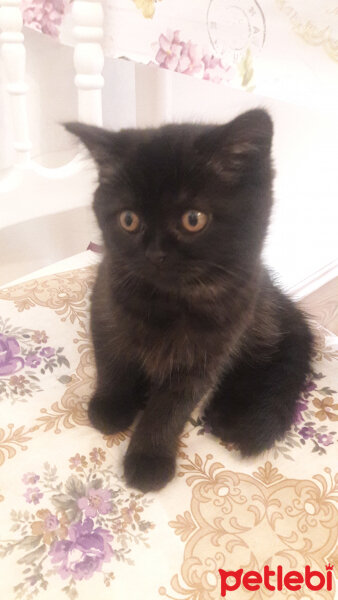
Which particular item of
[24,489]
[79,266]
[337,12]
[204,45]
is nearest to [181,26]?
[204,45]

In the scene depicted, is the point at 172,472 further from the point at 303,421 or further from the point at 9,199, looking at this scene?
the point at 9,199

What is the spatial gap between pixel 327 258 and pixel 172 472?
1.08 meters

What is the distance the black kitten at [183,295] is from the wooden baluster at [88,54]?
0.65 m

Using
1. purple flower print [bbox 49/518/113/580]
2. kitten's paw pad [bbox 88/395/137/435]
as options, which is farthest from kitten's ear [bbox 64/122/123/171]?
purple flower print [bbox 49/518/113/580]

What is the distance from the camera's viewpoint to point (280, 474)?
751mm

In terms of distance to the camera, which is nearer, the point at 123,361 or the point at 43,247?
the point at 123,361

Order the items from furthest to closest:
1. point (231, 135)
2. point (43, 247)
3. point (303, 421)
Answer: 1. point (43, 247)
2. point (303, 421)
3. point (231, 135)

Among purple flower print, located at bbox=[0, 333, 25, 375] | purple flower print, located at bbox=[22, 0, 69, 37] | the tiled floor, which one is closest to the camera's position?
purple flower print, located at bbox=[0, 333, 25, 375]

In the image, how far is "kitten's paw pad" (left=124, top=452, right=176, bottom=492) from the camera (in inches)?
28.3

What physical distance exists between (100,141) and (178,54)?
64cm

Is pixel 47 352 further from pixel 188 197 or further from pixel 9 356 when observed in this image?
pixel 188 197

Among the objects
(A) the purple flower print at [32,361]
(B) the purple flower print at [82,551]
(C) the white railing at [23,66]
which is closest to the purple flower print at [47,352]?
(A) the purple flower print at [32,361]

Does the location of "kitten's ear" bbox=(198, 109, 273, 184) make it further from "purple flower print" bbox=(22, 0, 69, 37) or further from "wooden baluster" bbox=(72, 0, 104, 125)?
"purple flower print" bbox=(22, 0, 69, 37)

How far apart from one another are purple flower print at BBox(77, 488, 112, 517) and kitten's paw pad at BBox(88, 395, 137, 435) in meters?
0.11
